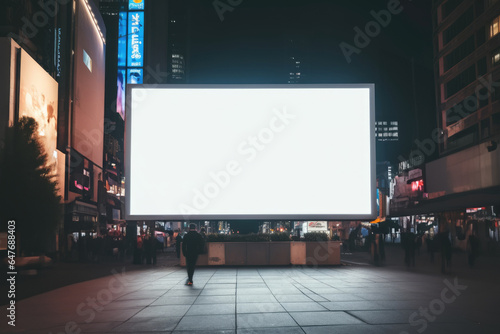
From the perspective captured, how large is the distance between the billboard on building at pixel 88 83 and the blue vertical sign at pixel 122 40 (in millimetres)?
2514

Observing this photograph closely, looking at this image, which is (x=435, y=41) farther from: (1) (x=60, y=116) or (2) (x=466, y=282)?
(2) (x=466, y=282)

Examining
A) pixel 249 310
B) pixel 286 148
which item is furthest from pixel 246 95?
pixel 249 310

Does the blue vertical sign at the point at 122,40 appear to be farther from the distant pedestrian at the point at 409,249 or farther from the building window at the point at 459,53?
the distant pedestrian at the point at 409,249

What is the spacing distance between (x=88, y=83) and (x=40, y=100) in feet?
50.6

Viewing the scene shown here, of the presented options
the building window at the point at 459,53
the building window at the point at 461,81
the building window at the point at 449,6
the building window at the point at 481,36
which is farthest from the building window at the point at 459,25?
the building window at the point at 461,81

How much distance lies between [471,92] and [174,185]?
45707 mm

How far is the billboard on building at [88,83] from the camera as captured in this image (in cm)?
4962

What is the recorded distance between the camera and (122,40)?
2422 inches

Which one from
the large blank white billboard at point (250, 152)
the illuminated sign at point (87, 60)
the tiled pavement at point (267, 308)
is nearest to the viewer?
the tiled pavement at point (267, 308)

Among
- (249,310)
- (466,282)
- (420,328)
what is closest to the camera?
(420,328)

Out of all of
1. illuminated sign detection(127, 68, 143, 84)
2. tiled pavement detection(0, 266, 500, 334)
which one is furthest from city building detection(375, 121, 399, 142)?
tiled pavement detection(0, 266, 500, 334)

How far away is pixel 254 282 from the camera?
14727 millimetres

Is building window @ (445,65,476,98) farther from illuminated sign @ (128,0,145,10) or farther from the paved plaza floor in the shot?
illuminated sign @ (128,0,145,10)

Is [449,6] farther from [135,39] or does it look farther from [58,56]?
[58,56]
